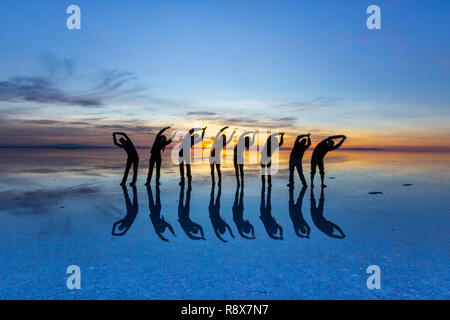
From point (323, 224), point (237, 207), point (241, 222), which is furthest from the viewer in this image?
point (237, 207)

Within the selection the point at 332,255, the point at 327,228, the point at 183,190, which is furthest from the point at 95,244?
the point at 183,190

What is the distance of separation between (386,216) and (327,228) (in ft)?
7.71

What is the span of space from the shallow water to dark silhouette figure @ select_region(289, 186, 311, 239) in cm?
6

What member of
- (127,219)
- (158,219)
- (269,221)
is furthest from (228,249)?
(127,219)

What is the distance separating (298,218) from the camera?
8422 mm

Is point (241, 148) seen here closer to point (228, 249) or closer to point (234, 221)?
point (234, 221)

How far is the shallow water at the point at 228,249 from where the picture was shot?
4.48 metres

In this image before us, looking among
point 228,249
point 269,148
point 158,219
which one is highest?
point 269,148

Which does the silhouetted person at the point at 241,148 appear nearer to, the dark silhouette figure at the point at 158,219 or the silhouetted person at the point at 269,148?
the silhouetted person at the point at 269,148

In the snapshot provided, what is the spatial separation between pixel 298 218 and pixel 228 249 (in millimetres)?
3092

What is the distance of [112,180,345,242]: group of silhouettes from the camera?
706 cm

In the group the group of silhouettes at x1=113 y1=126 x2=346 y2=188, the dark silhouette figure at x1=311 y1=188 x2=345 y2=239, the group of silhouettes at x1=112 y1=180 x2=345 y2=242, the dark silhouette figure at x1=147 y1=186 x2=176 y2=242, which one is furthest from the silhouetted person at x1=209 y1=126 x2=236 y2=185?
the dark silhouette figure at x1=311 y1=188 x2=345 y2=239
